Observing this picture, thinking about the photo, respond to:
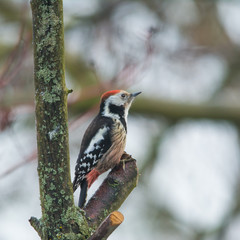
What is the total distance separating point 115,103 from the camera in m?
5.25

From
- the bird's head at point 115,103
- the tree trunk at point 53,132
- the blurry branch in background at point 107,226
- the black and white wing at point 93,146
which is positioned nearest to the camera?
the tree trunk at point 53,132

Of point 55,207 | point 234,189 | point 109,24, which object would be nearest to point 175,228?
point 234,189

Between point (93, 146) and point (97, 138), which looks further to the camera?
point (97, 138)

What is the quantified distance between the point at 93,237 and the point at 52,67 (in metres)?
0.93

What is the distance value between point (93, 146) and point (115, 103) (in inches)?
25.6

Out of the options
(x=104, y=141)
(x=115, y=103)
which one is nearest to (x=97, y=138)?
(x=104, y=141)

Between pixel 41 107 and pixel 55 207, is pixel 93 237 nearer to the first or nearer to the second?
pixel 55 207

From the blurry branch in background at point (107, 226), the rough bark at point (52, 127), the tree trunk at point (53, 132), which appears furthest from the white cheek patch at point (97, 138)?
the blurry branch in background at point (107, 226)

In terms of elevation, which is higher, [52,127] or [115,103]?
[115,103]

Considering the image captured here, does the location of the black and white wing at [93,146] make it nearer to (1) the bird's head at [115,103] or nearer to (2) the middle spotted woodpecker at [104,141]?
(2) the middle spotted woodpecker at [104,141]

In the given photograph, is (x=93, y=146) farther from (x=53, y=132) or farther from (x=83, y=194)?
(x=53, y=132)

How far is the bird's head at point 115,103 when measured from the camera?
17.1ft

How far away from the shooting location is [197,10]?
28.9 ft

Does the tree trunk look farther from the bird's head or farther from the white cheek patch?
the bird's head
